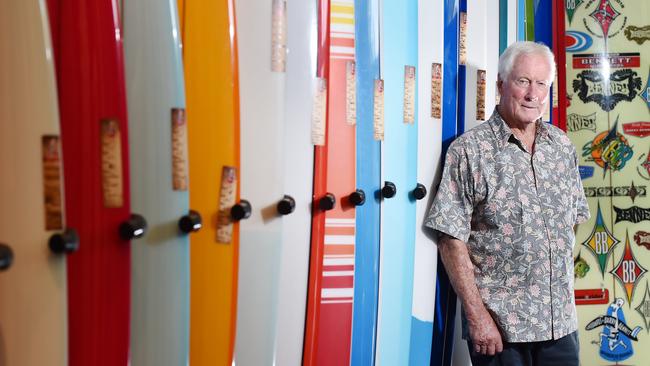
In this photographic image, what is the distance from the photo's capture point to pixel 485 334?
2395 mm

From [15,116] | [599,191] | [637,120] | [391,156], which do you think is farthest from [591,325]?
[15,116]

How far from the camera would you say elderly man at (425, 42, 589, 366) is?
7.88 feet

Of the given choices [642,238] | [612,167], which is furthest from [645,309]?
[612,167]

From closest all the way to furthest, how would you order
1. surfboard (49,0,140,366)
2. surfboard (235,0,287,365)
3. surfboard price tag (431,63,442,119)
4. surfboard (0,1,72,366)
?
surfboard (0,1,72,366) → surfboard (49,0,140,366) → surfboard (235,0,287,365) → surfboard price tag (431,63,442,119)

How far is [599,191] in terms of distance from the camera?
11.1ft

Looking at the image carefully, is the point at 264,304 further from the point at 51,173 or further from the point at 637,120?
the point at 637,120

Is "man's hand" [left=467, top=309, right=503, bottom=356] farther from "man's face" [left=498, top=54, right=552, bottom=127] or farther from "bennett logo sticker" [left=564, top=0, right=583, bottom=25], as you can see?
"bennett logo sticker" [left=564, top=0, right=583, bottom=25]

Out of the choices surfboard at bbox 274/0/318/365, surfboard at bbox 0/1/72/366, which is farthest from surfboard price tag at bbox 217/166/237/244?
surfboard at bbox 0/1/72/366

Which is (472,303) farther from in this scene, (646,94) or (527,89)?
(646,94)

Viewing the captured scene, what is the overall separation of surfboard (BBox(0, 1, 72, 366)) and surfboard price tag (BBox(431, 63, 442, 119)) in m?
1.42

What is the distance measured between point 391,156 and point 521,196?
42cm

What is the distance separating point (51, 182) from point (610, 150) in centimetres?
261

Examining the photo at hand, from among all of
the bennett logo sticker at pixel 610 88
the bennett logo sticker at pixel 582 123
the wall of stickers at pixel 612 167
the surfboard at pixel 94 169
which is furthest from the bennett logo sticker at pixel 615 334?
the surfboard at pixel 94 169

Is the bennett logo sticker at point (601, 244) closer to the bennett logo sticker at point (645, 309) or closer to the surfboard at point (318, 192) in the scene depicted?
the bennett logo sticker at point (645, 309)
